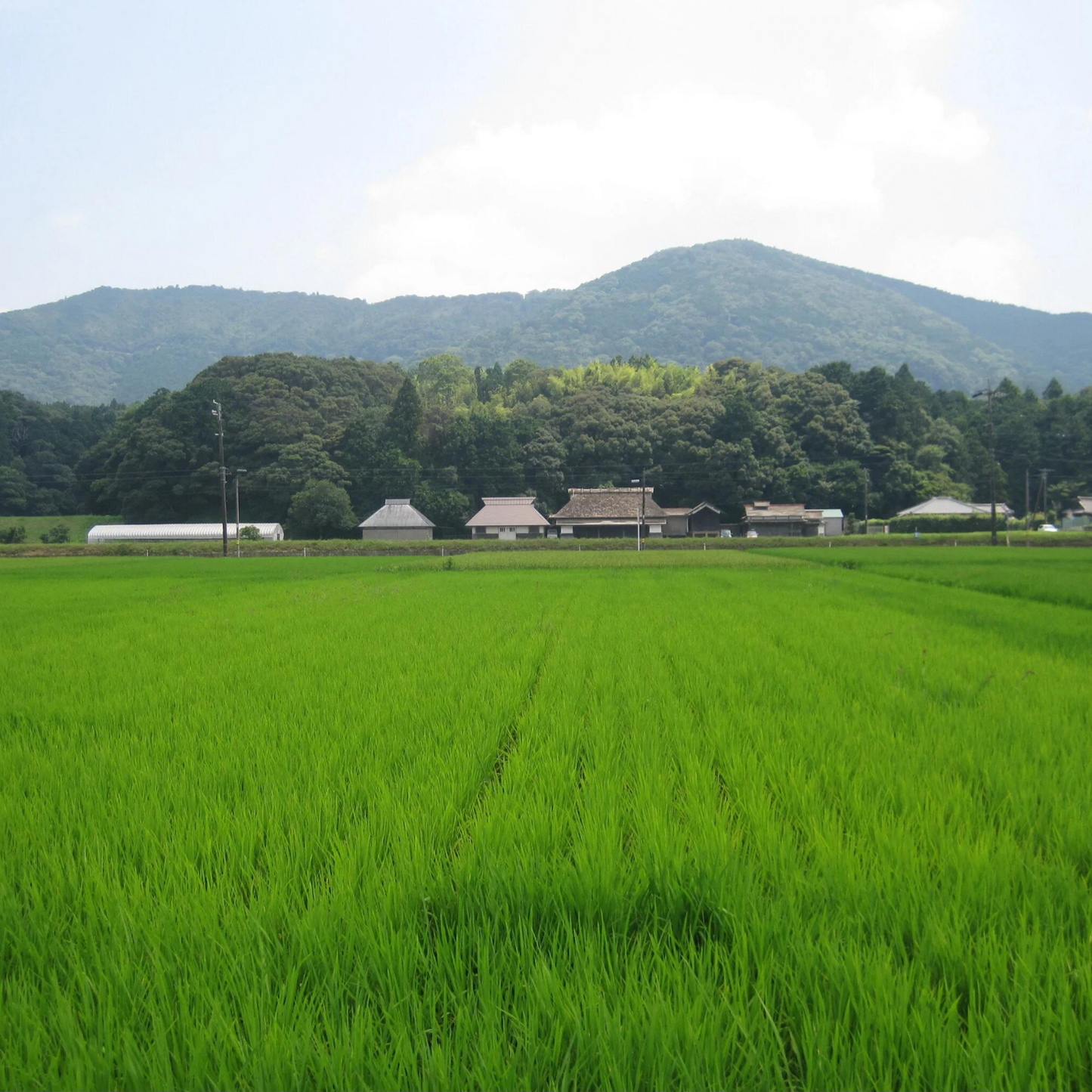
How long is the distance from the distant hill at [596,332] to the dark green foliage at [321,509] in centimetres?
9820

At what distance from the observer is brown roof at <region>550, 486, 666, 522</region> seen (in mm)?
56281

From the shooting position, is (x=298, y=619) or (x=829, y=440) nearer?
(x=298, y=619)

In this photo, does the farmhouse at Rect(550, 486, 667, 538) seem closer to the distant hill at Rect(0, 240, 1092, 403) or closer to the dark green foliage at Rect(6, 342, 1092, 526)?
the dark green foliage at Rect(6, 342, 1092, 526)

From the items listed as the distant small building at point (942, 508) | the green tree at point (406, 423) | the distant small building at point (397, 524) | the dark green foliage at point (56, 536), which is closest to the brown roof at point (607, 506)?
the distant small building at point (397, 524)

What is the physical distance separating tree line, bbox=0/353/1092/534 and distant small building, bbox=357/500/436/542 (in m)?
2.10

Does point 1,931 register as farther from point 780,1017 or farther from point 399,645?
point 399,645

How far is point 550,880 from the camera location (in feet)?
6.79

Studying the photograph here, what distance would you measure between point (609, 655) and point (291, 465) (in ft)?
174

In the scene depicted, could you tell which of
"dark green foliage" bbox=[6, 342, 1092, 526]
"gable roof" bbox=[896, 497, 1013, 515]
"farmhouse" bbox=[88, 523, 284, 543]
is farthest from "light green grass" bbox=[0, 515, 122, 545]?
"gable roof" bbox=[896, 497, 1013, 515]

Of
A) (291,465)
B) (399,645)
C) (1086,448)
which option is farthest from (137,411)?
(1086,448)

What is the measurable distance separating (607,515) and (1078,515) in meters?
44.9

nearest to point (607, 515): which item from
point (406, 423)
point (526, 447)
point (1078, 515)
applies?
point (526, 447)

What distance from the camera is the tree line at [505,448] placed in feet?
189

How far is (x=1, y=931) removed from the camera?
191 cm
